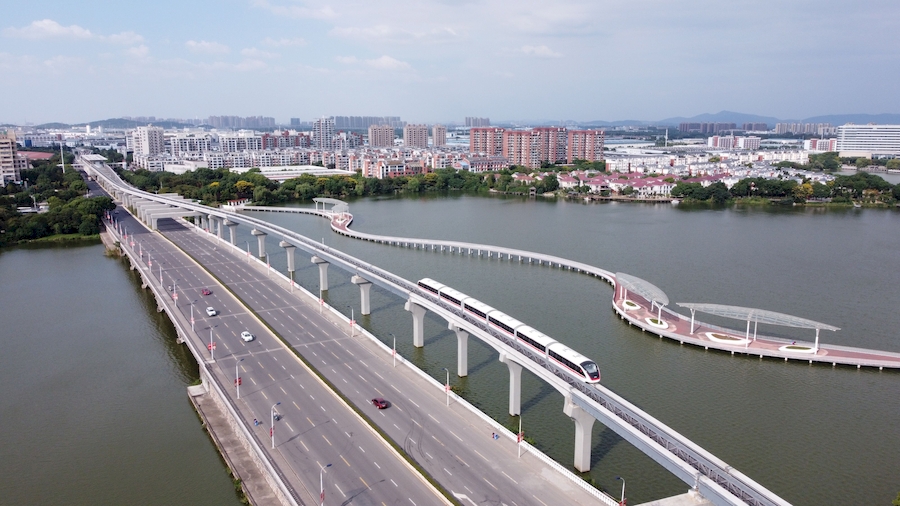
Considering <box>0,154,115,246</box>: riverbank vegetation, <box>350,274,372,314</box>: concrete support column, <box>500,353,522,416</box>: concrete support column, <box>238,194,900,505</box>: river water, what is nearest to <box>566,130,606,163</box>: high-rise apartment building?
<box>238,194,900,505</box>: river water

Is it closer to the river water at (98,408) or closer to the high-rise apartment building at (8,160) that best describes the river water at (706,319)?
the river water at (98,408)

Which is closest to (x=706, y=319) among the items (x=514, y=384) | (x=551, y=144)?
(x=514, y=384)

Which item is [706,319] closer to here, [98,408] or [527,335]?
[527,335]

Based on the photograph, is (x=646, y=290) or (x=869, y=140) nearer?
(x=646, y=290)

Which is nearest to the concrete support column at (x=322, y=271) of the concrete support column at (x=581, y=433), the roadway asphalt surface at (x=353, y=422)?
the roadway asphalt surface at (x=353, y=422)

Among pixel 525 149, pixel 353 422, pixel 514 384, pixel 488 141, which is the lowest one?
pixel 353 422
